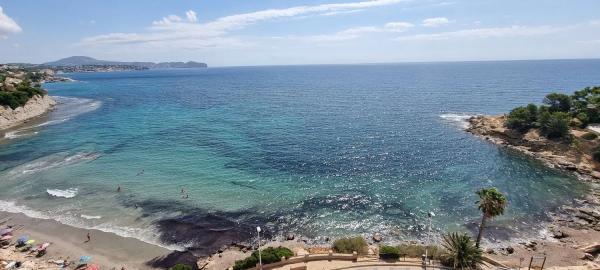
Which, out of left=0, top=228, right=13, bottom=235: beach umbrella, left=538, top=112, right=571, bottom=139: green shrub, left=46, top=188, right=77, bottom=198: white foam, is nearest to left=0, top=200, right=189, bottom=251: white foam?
left=46, top=188, right=77, bottom=198: white foam

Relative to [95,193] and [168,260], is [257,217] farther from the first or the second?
[95,193]

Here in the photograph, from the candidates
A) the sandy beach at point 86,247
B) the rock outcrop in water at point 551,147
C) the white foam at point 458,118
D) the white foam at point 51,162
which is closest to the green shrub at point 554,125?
the rock outcrop in water at point 551,147

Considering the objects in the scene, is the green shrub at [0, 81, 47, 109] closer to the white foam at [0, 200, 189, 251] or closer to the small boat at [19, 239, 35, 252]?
the white foam at [0, 200, 189, 251]

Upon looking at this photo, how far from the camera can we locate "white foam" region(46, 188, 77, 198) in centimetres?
5572

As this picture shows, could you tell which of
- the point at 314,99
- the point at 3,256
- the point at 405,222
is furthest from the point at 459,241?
the point at 314,99

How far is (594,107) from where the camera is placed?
82.4 m

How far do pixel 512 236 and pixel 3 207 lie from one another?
71.8m

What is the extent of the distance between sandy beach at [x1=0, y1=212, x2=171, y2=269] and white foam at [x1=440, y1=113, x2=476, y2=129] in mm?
84443

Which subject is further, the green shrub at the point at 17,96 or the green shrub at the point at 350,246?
the green shrub at the point at 17,96

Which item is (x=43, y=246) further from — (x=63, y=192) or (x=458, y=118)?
(x=458, y=118)

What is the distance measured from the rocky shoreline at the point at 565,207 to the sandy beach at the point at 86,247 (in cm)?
4047

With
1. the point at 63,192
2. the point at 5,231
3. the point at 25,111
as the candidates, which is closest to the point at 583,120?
the point at 63,192

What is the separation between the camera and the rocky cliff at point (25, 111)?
4094 inches

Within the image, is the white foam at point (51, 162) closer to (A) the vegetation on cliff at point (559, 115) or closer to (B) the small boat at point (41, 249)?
(B) the small boat at point (41, 249)
